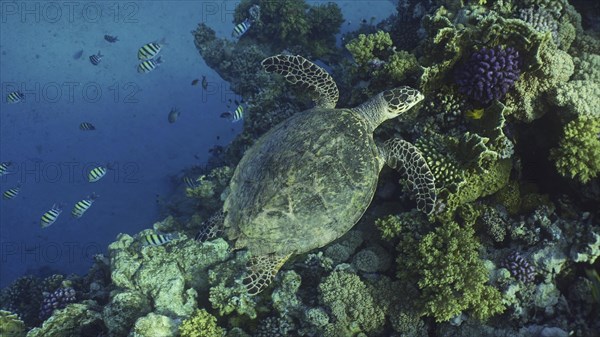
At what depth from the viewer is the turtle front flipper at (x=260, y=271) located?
13.8 feet

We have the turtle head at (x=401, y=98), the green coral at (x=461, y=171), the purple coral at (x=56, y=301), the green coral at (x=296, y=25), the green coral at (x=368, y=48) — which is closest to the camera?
the green coral at (x=461, y=171)

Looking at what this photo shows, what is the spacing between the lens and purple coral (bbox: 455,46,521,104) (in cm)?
407

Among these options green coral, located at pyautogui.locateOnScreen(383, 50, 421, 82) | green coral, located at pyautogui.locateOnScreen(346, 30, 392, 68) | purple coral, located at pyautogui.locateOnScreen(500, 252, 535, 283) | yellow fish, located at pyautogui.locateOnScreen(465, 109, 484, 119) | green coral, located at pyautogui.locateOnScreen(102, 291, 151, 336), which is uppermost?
green coral, located at pyautogui.locateOnScreen(346, 30, 392, 68)

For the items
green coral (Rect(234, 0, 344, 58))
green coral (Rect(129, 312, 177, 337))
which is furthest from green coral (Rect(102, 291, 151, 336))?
green coral (Rect(234, 0, 344, 58))

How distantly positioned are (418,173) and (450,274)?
1112 millimetres

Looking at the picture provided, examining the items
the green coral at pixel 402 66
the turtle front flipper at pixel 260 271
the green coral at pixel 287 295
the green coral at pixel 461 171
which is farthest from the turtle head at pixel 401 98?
the green coral at pixel 287 295

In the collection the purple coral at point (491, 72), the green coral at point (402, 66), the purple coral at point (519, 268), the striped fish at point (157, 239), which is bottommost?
the purple coral at point (519, 268)

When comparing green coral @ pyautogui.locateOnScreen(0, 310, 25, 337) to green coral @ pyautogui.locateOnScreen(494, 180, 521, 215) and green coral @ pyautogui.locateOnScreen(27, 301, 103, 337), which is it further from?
green coral @ pyautogui.locateOnScreen(494, 180, 521, 215)

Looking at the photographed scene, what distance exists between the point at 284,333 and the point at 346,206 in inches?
63.2

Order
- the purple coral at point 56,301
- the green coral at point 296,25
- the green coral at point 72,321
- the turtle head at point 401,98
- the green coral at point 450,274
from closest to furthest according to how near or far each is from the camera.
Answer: the green coral at point 450,274 → the turtle head at point 401,98 → the green coral at point 72,321 → the purple coral at point 56,301 → the green coral at point 296,25

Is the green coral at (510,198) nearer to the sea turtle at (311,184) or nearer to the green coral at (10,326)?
the sea turtle at (311,184)

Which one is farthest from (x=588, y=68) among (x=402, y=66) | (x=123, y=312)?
(x=123, y=312)

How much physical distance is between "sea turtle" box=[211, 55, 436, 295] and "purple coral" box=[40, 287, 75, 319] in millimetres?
3306

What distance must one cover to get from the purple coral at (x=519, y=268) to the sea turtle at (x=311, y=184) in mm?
1009
